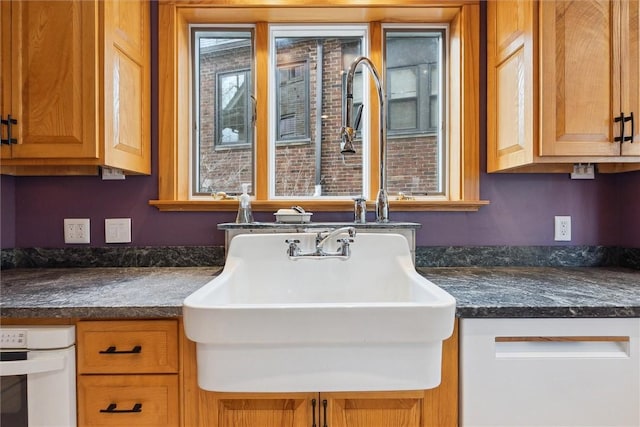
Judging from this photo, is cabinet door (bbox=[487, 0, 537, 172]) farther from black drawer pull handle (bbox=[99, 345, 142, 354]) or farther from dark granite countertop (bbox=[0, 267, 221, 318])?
black drawer pull handle (bbox=[99, 345, 142, 354])

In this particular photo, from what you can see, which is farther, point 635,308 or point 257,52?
point 257,52

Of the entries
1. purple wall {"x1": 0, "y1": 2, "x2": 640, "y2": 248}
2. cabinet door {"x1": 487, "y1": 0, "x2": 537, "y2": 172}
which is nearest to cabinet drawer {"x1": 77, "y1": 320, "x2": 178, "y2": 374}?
purple wall {"x1": 0, "y1": 2, "x2": 640, "y2": 248}

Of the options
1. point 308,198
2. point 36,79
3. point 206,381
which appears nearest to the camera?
point 206,381

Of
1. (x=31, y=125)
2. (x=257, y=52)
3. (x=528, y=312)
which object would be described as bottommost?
(x=528, y=312)

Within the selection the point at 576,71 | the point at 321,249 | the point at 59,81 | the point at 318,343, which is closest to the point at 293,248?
the point at 321,249

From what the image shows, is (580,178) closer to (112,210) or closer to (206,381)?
(206,381)

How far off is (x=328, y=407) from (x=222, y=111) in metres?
1.40

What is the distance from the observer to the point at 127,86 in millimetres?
1437

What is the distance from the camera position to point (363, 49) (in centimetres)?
175

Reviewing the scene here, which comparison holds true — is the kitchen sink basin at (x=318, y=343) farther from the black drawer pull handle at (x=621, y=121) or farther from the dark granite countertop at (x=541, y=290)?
the black drawer pull handle at (x=621, y=121)

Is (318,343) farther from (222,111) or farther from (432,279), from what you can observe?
(222,111)

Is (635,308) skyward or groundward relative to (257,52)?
groundward

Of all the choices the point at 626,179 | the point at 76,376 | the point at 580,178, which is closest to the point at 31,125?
the point at 76,376

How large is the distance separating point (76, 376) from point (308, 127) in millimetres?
1313
